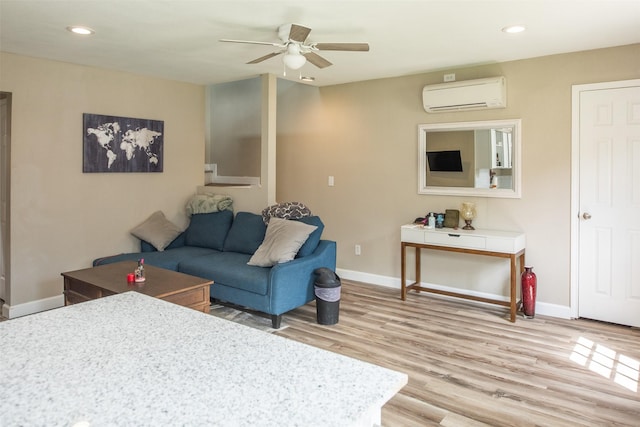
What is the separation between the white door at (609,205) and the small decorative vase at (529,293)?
0.41 meters

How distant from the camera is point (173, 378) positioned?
40.1 inches

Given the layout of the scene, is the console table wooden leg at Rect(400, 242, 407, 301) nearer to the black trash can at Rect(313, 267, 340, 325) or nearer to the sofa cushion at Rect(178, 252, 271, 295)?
the black trash can at Rect(313, 267, 340, 325)

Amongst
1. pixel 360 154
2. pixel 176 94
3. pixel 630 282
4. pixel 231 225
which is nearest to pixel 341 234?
pixel 360 154

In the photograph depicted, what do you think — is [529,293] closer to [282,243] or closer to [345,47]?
[282,243]

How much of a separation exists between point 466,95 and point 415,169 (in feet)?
3.10

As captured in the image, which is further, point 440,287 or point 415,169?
point 415,169

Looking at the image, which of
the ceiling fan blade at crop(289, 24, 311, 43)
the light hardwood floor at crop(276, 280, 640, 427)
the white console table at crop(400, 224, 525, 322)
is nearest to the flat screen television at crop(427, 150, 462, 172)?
the white console table at crop(400, 224, 525, 322)

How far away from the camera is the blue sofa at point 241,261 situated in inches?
150

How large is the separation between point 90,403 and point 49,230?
4.09 metres

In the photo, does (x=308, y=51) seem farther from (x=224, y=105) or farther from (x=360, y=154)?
(x=224, y=105)

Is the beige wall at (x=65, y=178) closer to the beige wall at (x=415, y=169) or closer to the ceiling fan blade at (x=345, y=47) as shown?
the beige wall at (x=415, y=169)

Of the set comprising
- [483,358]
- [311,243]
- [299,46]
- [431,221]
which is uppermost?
[299,46]

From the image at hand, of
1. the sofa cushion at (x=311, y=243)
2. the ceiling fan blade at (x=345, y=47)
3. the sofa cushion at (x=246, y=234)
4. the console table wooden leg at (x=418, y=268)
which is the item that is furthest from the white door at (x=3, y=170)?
the console table wooden leg at (x=418, y=268)

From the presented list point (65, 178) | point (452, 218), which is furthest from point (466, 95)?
point (65, 178)
